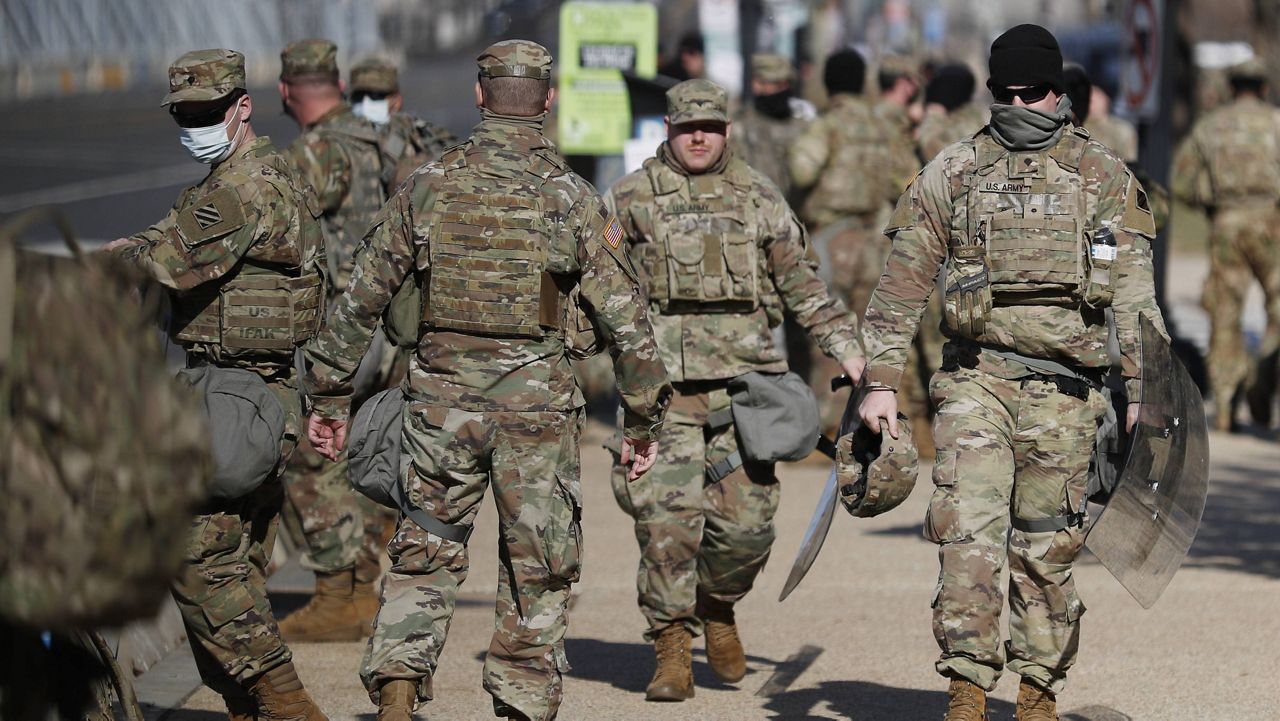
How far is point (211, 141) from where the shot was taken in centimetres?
620

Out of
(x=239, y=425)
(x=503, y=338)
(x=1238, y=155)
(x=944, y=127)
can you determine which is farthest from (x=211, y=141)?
(x=1238, y=155)

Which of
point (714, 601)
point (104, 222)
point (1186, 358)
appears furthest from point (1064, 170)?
point (104, 222)

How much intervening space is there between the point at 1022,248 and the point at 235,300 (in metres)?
2.41

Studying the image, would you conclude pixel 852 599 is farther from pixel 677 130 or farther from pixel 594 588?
pixel 677 130

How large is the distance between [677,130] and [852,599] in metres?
2.59

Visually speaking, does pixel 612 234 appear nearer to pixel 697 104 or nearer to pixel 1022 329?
pixel 1022 329

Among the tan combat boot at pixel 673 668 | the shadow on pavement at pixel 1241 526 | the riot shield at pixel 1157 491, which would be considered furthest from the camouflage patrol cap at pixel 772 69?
the riot shield at pixel 1157 491

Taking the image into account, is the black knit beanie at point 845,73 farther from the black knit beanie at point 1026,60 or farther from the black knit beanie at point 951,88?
the black knit beanie at point 1026,60

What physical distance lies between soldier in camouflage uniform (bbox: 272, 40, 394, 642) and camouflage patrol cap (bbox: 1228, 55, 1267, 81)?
7.58 m

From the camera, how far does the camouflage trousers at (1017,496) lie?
6.00 metres

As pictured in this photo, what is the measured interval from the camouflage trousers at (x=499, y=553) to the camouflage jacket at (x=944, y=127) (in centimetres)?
666

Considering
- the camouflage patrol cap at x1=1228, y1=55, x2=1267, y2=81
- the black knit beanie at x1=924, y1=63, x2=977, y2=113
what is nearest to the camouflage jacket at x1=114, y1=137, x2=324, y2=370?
the black knit beanie at x1=924, y1=63, x2=977, y2=113

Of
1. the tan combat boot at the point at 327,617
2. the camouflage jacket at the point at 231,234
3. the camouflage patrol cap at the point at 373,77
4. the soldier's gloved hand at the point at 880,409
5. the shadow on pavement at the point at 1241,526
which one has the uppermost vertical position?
the camouflage jacket at the point at 231,234

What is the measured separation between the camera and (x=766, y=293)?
750cm
